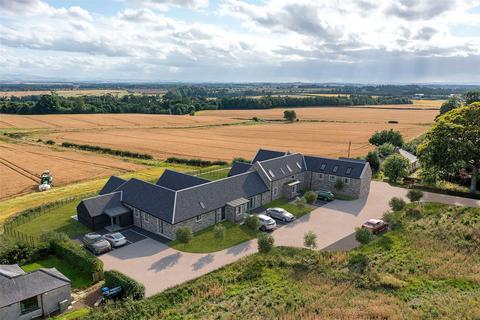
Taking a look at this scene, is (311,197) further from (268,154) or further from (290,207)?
(268,154)

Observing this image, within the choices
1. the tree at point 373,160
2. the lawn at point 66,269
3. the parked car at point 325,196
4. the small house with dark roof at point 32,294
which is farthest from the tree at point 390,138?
the small house with dark roof at point 32,294

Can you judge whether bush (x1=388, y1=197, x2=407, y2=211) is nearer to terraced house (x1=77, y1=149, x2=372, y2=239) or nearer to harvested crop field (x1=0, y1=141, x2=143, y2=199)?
terraced house (x1=77, y1=149, x2=372, y2=239)

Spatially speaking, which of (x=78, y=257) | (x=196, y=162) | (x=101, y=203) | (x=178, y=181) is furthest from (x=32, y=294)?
(x=196, y=162)

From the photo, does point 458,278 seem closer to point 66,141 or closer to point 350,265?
point 350,265

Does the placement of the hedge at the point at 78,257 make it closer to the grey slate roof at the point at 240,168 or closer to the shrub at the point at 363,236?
the shrub at the point at 363,236

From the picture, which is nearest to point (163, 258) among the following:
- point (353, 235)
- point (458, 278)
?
point (353, 235)


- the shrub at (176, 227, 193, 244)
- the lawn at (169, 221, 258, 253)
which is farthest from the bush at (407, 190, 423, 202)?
the shrub at (176, 227, 193, 244)
